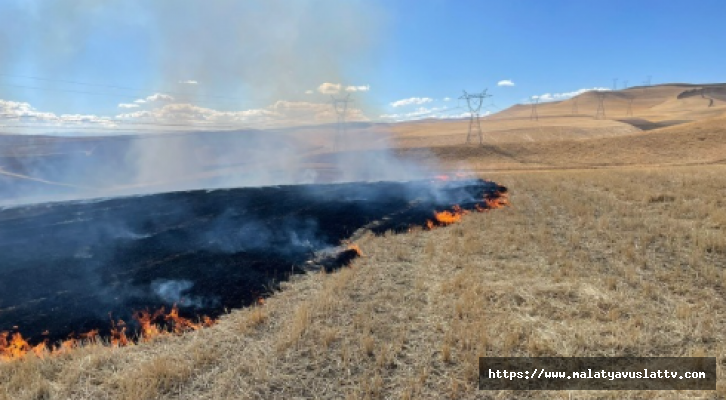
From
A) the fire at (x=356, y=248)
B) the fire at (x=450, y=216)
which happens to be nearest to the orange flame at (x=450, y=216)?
the fire at (x=450, y=216)

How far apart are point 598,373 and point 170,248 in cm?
1085

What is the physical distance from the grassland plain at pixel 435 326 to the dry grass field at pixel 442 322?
0.02 metres

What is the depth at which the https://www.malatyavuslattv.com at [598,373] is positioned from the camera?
4.46 metres

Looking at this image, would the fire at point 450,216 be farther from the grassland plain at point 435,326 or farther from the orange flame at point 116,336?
the orange flame at point 116,336

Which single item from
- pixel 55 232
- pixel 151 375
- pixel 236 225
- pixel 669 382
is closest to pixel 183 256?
pixel 236 225

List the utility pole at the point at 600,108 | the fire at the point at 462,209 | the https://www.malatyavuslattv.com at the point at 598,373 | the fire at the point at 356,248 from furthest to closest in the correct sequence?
the utility pole at the point at 600,108, the fire at the point at 462,209, the fire at the point at 356,248, the https://www.malatyavuslattv.com at the point at 598,373

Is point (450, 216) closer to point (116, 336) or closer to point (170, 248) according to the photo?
point (170, 248)

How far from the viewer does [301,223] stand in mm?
13883

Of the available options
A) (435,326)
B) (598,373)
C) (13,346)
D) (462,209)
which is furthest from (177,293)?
(462,209)

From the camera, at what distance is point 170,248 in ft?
36.5

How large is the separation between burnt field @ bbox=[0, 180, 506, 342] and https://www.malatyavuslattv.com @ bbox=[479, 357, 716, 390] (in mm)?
4996

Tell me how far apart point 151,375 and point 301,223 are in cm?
917

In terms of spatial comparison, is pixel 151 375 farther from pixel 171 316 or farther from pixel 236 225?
pixel 236 225

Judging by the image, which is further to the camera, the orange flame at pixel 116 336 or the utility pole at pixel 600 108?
the utility pole at pixel 600 108
